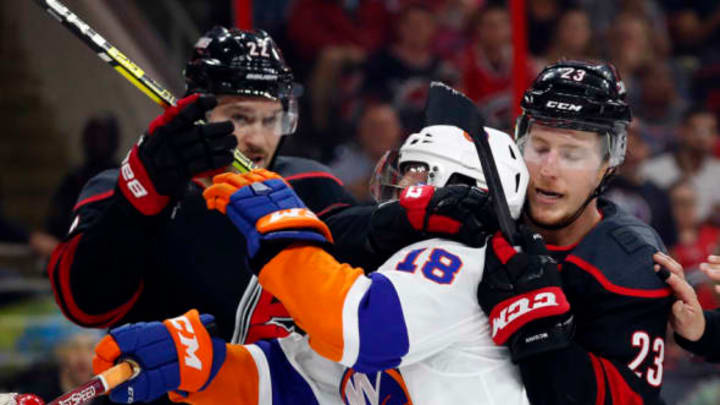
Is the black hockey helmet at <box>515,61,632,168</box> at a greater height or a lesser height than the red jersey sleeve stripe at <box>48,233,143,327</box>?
greater

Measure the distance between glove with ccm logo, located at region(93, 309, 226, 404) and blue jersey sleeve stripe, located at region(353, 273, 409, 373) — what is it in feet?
1.12

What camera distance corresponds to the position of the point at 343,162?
4.41 meters

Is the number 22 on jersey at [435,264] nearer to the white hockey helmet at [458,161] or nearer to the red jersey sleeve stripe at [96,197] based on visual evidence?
the white hockey helmet at [458,161]

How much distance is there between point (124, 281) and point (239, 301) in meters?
0.27

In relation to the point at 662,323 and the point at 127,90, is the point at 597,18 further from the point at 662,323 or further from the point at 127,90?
the point at 662,323

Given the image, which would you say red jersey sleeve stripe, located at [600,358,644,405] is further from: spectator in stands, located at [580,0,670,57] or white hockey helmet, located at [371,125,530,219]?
spectator in stands, located at [580,0,670,57]

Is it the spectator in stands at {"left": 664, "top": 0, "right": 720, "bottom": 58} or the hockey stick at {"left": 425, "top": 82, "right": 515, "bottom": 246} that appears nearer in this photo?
the hockey stick at {"left": 425, "top": 82, "right": 515, "bottom": 246}

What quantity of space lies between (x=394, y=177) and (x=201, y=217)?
494 millimetres

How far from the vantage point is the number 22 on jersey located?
74.8 inches

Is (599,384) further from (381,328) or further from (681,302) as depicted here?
(381,328)

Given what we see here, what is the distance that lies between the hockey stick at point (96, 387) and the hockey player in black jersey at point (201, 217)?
27cm

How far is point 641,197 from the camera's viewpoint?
480 cm

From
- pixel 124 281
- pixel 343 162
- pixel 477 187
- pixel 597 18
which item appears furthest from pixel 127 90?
pixel 477 187

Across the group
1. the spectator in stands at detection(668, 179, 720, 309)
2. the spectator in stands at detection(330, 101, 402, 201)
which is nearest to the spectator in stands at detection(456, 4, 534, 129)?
the spectator in stands at detection(330, 101, 402, 201)
